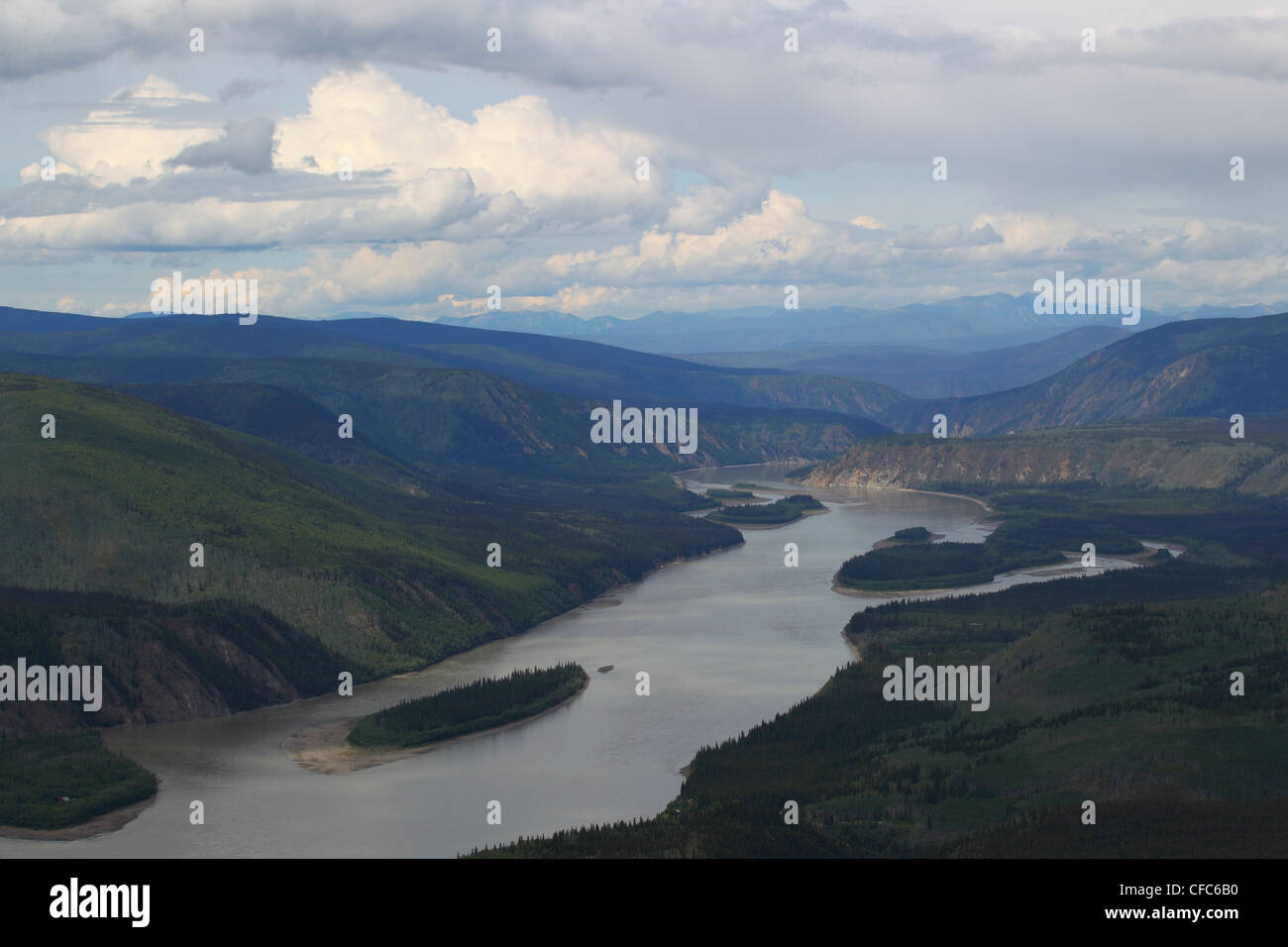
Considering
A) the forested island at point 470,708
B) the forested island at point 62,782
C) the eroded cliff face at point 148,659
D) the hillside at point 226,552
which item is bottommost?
the forested island at point 62,782

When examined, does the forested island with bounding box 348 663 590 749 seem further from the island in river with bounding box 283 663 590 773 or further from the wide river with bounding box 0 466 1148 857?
the wide river with bounding box 0 466 1148 857

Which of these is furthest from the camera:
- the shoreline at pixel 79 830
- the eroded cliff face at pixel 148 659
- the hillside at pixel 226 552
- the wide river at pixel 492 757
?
the hillside at pixel 226 552

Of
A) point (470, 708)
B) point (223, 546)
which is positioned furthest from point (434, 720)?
point (223, 546)

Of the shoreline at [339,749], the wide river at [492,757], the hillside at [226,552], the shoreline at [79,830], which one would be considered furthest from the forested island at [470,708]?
the shoreline at [79,830]

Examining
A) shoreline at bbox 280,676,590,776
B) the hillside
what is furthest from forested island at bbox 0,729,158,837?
the hillside

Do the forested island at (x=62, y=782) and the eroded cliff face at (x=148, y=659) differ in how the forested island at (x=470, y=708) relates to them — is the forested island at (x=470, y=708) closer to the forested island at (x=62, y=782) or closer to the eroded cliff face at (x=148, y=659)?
the eroded cliff face at (x=148, y=659)

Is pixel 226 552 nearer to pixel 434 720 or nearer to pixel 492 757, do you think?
pixel 434 720
